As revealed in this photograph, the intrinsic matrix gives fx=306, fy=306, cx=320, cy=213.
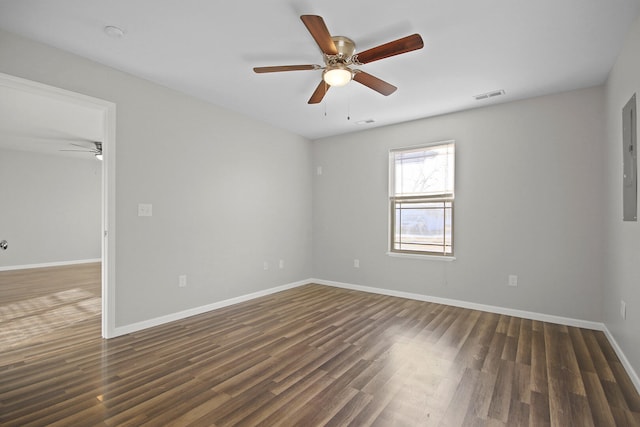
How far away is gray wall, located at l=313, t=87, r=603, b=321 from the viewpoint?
3391mm

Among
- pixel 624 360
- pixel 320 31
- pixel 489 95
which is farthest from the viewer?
pixel 489 95

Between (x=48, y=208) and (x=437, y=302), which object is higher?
(x=48, y=208)

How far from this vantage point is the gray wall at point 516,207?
3.39 meters

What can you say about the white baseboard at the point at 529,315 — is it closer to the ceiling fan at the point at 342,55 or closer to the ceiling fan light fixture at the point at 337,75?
the ceiling fan at the point at 342,55

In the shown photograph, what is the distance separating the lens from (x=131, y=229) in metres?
3.22

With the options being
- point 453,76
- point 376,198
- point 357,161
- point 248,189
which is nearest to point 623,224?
point 453,76

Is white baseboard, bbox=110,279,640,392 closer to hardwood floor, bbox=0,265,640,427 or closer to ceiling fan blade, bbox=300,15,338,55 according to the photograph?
hardwood floor, bbox=0,265,640,427

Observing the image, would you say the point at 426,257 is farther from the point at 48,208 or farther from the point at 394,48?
the point at 48,208

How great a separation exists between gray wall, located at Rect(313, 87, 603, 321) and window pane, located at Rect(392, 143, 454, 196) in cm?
14

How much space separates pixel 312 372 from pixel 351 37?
269cm

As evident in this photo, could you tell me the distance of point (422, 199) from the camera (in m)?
4.54

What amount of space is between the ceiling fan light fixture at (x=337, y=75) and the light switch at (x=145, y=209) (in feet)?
7.63

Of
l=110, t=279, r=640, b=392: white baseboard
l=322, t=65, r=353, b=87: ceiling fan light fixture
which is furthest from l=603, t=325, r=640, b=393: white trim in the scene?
l=322, t=65, r=353, b=87: ceiling fan light fixture

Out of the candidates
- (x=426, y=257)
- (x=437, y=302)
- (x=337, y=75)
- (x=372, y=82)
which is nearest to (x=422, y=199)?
(x=426, y=257)
